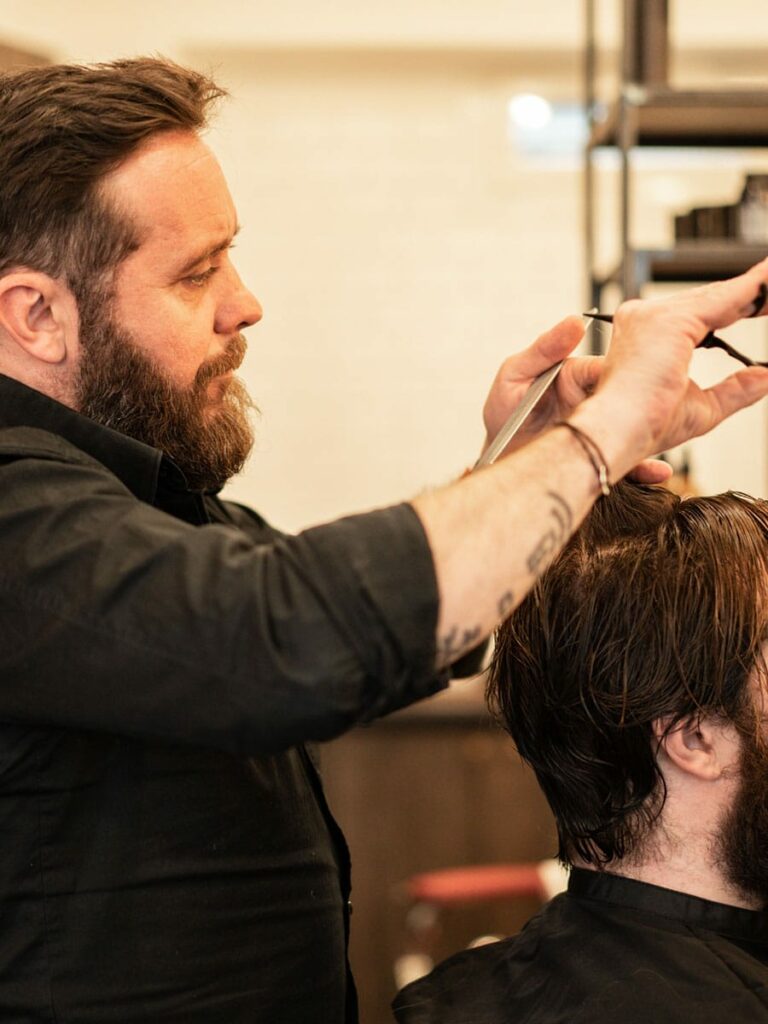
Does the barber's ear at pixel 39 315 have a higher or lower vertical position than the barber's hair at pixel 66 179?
lower

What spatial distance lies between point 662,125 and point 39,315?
193 centimetres

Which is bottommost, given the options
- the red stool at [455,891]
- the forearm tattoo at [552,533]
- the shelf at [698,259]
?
the red stool at [455,891]

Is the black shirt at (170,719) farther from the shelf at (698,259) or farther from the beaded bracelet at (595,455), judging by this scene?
the shelf at (698,259)

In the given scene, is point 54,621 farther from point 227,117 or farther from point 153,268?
point 227,117

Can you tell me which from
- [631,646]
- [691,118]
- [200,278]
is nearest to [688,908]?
[631,646]

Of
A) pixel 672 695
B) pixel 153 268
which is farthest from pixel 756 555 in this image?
pixel 153 268

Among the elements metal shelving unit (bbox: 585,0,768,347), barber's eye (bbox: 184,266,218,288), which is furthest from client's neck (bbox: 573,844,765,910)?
metal shelving unit (bbox: 585,0,768,347)

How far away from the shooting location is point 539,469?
1214mm

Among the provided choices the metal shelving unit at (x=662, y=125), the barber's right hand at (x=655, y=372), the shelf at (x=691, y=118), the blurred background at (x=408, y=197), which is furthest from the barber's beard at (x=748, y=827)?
the blurred background at (x=408, y=197)

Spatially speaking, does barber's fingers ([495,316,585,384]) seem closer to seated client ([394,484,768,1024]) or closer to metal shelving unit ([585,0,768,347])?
seated client ([394,484,768,1024])

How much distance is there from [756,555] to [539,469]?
0.49m

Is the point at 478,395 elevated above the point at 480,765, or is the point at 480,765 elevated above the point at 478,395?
the point at 478,395

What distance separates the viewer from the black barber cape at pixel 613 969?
1.50m

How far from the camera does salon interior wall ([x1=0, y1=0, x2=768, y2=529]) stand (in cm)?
505
